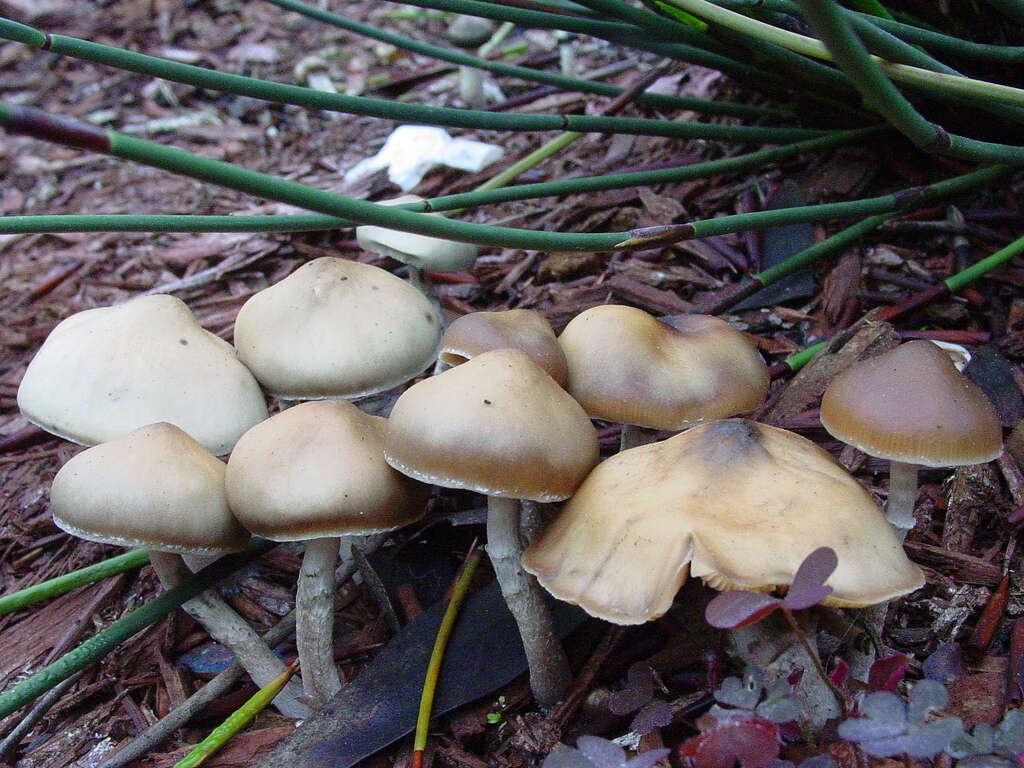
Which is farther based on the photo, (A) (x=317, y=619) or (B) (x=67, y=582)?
(B) (x=67, y=582)

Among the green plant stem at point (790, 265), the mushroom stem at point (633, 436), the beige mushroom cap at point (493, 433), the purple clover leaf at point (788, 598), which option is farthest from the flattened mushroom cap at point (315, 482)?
the green plant stem at point (790, 265)

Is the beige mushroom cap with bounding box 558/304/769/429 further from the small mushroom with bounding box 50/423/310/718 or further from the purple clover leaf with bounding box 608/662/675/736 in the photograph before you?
the small mushroom with bounding box 50/423/310/718

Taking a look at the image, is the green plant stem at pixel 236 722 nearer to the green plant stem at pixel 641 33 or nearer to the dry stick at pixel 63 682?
the dry stick at pixel 63 682

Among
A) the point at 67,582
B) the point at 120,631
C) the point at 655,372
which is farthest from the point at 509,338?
the point at 67,582

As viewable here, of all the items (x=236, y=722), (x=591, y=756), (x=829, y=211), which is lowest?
(x=236, y=722)

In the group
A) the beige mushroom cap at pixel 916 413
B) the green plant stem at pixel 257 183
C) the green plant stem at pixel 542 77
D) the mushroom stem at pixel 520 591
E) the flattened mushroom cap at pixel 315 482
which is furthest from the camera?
the green plant stem at pixel 542 77

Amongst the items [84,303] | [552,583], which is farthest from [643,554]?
[84,303]

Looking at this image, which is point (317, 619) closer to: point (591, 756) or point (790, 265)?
point (591, 756)

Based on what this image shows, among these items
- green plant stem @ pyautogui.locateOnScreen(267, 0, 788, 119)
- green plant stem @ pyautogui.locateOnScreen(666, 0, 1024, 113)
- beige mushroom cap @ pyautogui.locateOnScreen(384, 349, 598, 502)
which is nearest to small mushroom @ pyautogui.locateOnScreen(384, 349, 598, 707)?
beige mushroom cap @ pyautogui.locateOnScreen(384, 349, 598, 502)
